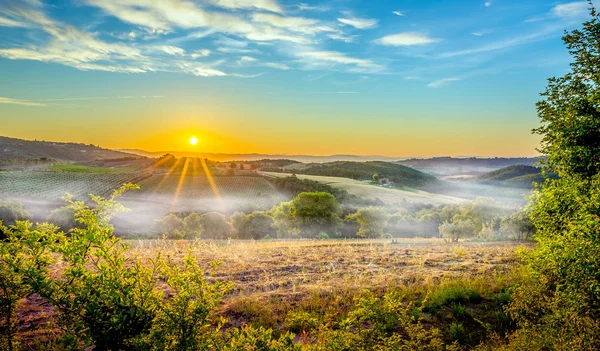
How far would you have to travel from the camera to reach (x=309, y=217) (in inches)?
2320

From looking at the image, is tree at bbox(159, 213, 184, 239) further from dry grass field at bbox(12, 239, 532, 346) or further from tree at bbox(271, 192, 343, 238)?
dry grass field at bbox(12, 239, 532, 346)

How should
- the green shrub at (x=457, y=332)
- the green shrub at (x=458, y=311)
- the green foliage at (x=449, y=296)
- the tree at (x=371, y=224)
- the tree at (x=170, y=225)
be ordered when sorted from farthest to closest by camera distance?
the tree at (x=371, y=224)
the tree at (x=170, y=225)
the green foliage at (x=449, y=296)
the green shrub at (x=458, y=311)
the green shrub at (x=457, y=332)

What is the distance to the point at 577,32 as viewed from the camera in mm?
10281

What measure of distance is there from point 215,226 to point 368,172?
13558 centimetres

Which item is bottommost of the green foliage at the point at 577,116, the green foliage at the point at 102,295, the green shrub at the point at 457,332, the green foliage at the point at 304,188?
the green foliage at the point at 304,188

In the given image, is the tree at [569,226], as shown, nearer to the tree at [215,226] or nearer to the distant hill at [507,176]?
the tree at [215,226]

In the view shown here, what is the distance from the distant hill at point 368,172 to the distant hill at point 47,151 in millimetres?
78257

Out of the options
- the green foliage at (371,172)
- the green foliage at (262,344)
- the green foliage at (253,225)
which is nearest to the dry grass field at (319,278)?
the green foliage at (262,344)

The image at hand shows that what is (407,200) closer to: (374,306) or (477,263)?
(477,263)

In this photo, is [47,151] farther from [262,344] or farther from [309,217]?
[262,344]

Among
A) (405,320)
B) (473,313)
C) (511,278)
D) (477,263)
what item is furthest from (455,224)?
(405,320)

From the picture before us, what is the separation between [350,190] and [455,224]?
60582mm

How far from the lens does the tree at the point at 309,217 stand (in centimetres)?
5859

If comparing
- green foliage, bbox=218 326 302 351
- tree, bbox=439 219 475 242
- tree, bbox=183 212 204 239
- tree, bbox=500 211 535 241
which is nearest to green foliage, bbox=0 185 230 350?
green foliage, bbox=218 326 302 351
